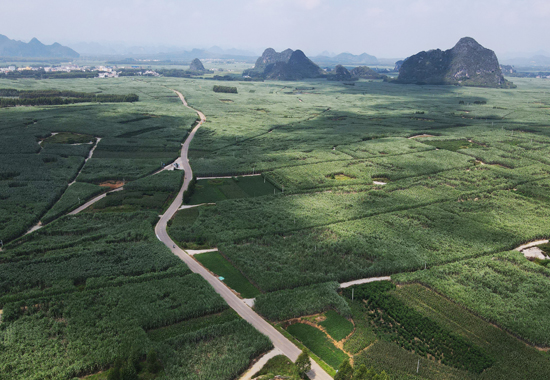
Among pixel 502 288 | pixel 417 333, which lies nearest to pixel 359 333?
pixel 417 333

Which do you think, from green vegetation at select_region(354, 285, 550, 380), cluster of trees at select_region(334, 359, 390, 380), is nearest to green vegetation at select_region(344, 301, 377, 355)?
green vegetation at select_region(354, 285, 550, 380)

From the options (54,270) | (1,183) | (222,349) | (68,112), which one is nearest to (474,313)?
(222,349)

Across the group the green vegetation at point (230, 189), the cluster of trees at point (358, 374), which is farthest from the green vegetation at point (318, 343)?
the green vegetation at point (230, 189)

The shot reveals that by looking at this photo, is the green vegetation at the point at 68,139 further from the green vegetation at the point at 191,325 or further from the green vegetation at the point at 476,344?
the green vegetation at the point at 476,344

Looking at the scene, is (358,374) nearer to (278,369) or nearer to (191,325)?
(278,369)

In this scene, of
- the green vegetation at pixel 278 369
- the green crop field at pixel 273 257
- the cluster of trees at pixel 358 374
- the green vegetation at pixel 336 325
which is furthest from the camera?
the green vegetation at pixel 336 325

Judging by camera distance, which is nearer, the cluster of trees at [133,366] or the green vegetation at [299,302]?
the cluster of trees at [133,366]
